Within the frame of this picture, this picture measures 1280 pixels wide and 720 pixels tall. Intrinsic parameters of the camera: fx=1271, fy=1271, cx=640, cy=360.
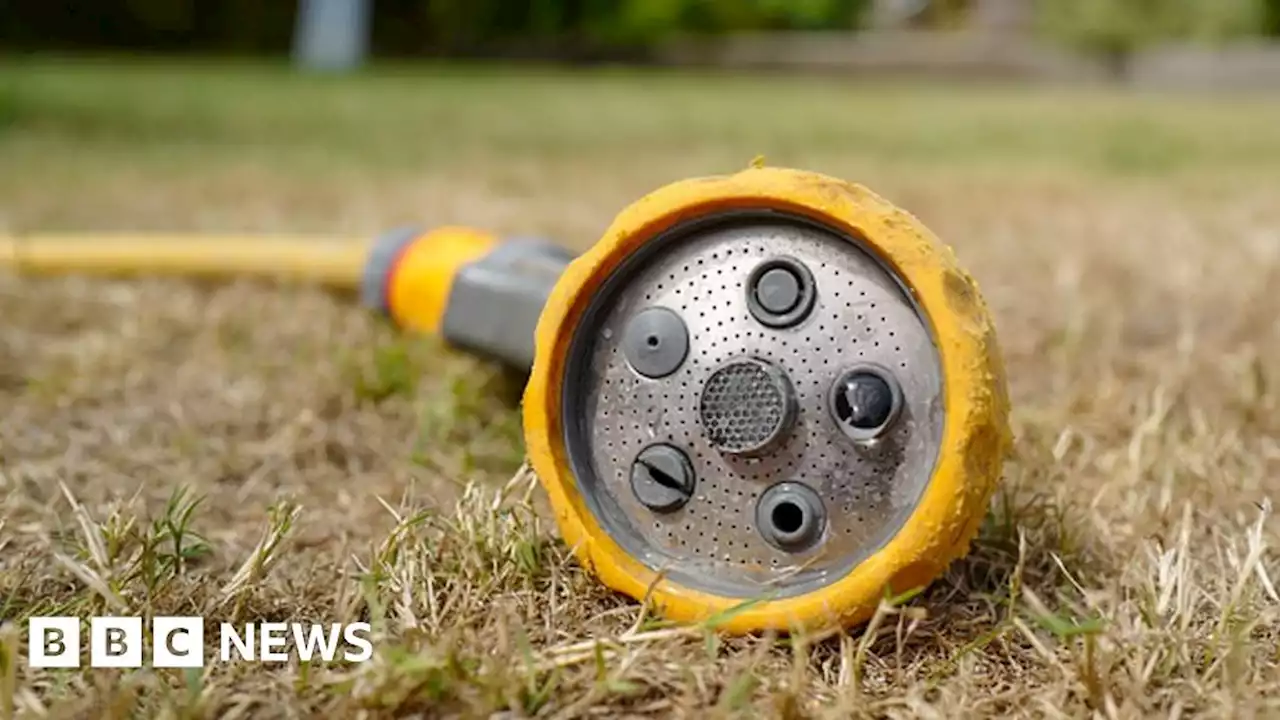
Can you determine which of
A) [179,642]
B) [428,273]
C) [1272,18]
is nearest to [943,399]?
[179,642]

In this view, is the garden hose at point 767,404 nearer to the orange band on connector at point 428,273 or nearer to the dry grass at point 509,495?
the dry grass at point 509,495

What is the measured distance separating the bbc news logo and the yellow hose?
4.45 ft

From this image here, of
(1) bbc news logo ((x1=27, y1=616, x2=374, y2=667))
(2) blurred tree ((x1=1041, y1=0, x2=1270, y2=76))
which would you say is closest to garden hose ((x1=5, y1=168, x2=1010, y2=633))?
(1) bbc news logo ((x1=27, y1=616, x2=374, y2=667))

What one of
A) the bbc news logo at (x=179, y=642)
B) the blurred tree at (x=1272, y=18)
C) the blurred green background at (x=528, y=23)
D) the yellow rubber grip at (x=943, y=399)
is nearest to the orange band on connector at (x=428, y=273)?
the yellow rubber grip at (x=943, y=399)

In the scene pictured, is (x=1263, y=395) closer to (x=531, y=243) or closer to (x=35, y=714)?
(x=531, y=243)

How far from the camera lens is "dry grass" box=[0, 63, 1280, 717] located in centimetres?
93

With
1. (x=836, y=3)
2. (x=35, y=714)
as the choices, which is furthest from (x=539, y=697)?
(x=836, y=3)

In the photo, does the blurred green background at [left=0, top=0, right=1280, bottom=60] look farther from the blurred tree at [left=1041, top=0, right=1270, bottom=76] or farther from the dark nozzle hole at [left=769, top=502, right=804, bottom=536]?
the dark nozzle hole at [left=769, top=502, right=804, bottom=536]

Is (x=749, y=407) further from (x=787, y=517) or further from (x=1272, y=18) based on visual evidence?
(x=1272, y=18)

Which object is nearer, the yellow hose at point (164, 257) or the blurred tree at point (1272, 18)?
the yellow hose at point (164, 257)

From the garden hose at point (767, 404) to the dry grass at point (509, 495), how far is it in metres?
0.05

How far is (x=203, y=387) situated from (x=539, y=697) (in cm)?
108

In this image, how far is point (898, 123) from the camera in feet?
23.8

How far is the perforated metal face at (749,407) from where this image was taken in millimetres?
1029
